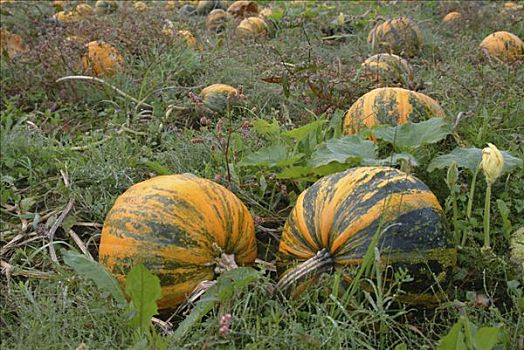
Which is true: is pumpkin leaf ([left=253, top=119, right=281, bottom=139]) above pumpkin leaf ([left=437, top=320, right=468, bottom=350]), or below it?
below

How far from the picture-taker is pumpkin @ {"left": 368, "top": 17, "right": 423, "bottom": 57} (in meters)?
5.16

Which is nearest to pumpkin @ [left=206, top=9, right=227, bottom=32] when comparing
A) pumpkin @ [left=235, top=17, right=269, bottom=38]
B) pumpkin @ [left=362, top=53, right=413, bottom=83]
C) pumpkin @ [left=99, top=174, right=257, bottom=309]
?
pumpkin @ [left=235, top=17, right=269, bottom=38]

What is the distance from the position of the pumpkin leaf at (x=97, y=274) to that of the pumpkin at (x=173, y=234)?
16cm

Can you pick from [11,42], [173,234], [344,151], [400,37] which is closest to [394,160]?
[344,151]

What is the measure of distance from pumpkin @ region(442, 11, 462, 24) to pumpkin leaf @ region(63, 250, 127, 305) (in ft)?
16.9

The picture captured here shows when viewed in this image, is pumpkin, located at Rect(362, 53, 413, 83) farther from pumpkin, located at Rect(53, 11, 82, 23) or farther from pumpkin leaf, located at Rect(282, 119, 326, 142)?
pumpkin, located at Rect(53, 11, 82, 23)

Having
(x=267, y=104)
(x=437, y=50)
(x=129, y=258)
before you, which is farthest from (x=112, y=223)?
(x=437, y=50)

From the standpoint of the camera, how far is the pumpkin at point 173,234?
207cm

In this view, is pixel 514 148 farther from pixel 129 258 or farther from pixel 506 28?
pixel 506 28

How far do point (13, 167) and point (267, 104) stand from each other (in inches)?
59.2

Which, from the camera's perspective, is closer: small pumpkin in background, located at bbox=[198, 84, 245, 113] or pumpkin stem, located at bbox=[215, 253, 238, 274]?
pumpkin stem, located at bbox=[215, 253, 238, 274]

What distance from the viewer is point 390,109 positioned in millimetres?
2916

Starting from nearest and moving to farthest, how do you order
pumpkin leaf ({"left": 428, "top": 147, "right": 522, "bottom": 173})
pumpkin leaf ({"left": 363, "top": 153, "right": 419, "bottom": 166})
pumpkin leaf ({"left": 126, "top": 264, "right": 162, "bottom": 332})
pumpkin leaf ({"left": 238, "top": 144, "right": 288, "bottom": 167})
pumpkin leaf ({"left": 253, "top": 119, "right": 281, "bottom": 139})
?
pumpkin leaf ({"left": 126, "top": 264, "right": 162, "bottom": 332}), pumpkin leaf ({"left": 363, "top": 153, "right": 419, "bottom": 166}), pumpkin leaf ({"left": 428, "top": 147, "right": 522, "bottom": 173}), pumpkin leaf ({"left": 238, "top": 144, "right": 288, "bottom": 167}), pumpkin leaf ({"left": 253, "top": 119, "right": 281, "bottom": 139})

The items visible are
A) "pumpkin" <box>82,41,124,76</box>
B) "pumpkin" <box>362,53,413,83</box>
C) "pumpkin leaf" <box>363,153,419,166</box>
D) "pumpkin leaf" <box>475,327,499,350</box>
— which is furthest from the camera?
"pumpkin" <box>82,41,124,76</box>
